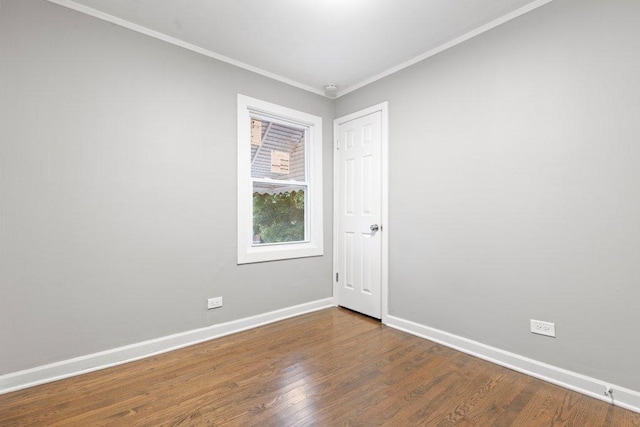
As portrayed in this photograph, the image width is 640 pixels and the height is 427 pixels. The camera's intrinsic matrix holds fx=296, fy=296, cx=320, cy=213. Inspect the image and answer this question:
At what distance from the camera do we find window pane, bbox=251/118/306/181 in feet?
10.5

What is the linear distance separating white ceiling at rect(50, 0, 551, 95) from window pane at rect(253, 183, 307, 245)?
128 centimetres

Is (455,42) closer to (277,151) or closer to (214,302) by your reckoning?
(277,151)

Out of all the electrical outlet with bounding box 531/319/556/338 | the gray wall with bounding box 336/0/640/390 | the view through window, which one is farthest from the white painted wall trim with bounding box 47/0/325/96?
the electrical outlet with bounding box 531/319/556/338

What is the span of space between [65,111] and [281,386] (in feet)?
7.94

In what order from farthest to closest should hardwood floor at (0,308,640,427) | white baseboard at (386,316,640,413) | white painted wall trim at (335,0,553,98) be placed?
white painted wall trim at (335,0,553,98) → white baseboard at (386,316,640,413) → hardwood floor at (0,308,640,427)

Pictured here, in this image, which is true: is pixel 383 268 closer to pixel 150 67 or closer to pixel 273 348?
pixel 273 348

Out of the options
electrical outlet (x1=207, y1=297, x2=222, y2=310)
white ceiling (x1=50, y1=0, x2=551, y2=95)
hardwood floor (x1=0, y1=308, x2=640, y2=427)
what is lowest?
hardwood floor (x1=0, y1=308, x2=640, y2=427)

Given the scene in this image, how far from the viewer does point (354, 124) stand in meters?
3.46

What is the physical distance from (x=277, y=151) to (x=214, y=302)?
1.74 metres

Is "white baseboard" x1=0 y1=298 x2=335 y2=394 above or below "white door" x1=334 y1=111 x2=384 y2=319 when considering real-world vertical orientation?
below

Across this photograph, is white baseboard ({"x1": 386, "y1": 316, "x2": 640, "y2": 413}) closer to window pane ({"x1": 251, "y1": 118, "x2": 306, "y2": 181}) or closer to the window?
the window

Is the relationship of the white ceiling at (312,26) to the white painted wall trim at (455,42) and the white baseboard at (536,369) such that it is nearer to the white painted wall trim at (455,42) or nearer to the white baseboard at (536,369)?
the white painted wall trim at (455,42)

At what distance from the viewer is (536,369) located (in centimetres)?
207

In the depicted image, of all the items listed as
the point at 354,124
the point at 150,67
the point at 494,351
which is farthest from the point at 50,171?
the point at 494,351
